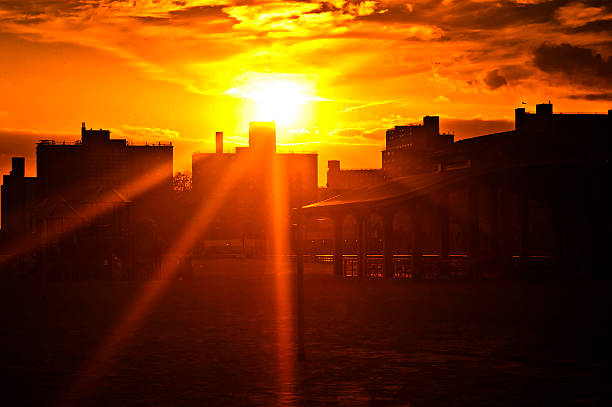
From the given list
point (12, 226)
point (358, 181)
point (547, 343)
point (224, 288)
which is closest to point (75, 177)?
point (12, 226)

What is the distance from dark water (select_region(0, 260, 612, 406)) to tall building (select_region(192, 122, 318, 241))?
130m

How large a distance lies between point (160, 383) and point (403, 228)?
4726 centimetres

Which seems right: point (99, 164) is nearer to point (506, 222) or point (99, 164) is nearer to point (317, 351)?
point (506, 222)

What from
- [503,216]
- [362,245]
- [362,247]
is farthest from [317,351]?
[362,245]

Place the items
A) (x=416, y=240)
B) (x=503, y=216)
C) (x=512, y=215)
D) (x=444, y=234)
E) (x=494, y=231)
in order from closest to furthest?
(x=494, y=231)
(x=416, y=240)
(x=444, y=234)
(x=503, y=216)
(x=512, y=215)

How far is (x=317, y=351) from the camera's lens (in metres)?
13.4

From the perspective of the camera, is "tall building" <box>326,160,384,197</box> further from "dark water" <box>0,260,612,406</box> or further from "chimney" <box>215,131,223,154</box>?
"dark water" <box>0,260,612,406</box>

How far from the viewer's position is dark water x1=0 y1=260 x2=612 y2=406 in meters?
9.55

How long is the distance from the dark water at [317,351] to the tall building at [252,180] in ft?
425

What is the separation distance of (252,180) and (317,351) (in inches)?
6134

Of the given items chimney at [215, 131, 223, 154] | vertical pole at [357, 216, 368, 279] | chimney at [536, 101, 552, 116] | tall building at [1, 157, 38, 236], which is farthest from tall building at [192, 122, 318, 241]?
vertical pole at [357, 216, 368, 279]

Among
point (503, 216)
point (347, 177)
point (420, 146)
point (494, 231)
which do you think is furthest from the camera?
point (347, 177)

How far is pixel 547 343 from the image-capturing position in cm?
1385

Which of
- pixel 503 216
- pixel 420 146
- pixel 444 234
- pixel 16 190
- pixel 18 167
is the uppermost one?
pixel 18 167
